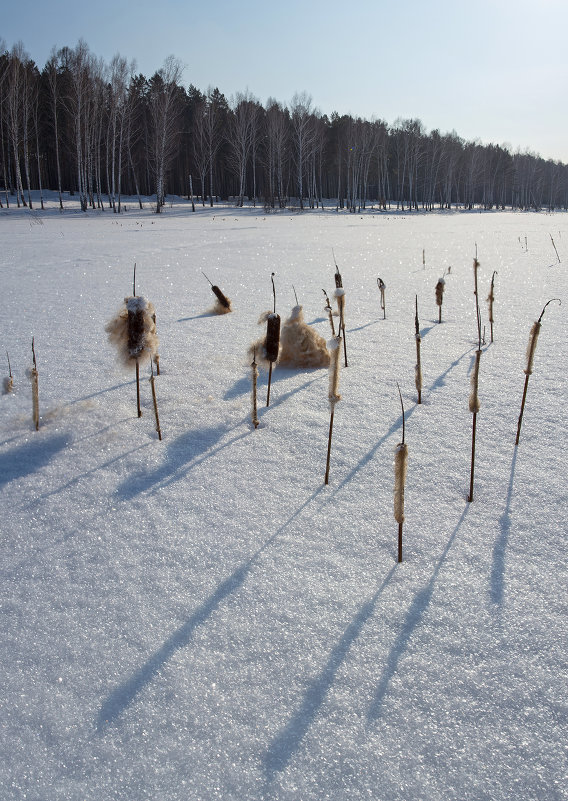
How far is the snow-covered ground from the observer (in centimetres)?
98

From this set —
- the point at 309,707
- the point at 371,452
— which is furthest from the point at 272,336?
the point at 309,707

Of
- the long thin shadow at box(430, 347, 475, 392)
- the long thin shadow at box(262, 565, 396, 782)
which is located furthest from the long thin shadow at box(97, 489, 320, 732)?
the long thin shadow at box(430, 347, 475, 392)

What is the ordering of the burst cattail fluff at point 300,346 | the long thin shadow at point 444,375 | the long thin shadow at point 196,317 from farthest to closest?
the long thin shadow at point 196,317 < the burst cattail fluff at point 300,346 < the long thin shadow at point 444,375

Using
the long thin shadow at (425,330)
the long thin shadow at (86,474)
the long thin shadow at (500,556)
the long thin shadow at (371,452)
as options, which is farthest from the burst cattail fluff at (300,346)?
the long thin shadow at (500,556)

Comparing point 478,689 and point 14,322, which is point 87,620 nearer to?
point 478,689

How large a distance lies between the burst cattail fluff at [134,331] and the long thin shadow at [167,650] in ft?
4.01

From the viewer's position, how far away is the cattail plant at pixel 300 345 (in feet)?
10.6

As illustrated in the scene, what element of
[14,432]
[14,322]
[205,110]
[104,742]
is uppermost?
[205,110]

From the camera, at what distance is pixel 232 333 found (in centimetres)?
404

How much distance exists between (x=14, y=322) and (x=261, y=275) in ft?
11.4

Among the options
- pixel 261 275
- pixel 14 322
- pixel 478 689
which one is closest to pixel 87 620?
pixel 478 689

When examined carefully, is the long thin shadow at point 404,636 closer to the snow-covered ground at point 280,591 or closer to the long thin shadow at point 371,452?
the snow-covered ground at point 280,591

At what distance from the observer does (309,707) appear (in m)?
1.06

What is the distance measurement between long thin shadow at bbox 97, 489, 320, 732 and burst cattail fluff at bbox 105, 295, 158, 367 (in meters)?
1.22
